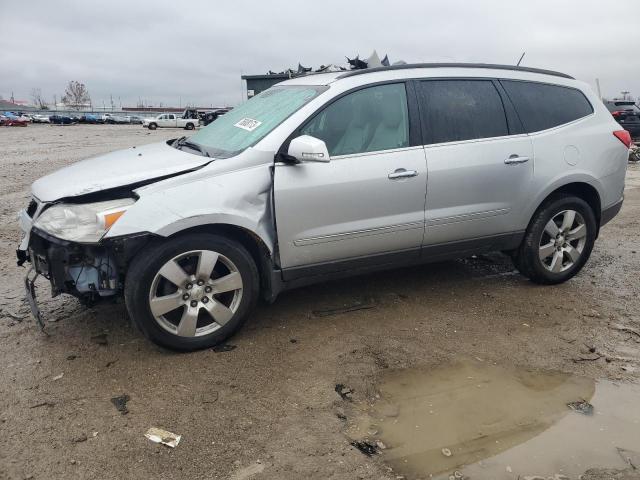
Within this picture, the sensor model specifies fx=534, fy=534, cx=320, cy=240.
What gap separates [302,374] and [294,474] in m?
0.89

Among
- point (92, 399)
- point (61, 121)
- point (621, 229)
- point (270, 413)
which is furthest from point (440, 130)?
point (61, 121)

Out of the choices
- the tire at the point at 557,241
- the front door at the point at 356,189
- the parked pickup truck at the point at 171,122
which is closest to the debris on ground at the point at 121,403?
the front door at the point at 356,189

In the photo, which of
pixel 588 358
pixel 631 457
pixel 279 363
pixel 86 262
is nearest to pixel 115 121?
pixel 86 262

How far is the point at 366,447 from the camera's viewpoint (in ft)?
8.42

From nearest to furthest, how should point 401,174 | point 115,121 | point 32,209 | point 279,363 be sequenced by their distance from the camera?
point 279,363 < point 32,209 < point 401,174 < point 115,121

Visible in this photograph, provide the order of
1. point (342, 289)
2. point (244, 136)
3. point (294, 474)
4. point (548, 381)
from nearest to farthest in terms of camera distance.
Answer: point (294, 474) < point (548, 381) < point (244, 136) < point (342, 289)

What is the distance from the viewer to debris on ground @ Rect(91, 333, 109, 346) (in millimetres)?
3605

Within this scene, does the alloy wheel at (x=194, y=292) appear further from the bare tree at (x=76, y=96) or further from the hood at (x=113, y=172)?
the bare tree at (x=76, y=96)

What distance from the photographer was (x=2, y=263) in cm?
535

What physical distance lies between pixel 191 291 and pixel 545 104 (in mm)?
3296

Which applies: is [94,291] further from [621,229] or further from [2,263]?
[621,229]

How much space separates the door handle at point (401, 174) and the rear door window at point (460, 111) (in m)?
0.30

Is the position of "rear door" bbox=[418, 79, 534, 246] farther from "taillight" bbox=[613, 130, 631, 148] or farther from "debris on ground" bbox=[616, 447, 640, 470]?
"debris on ground" bbox=[616, 447, 640, 470]

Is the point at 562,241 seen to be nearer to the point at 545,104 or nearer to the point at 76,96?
the point at 545,104
